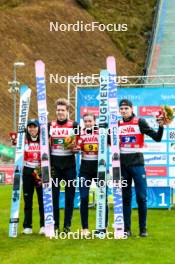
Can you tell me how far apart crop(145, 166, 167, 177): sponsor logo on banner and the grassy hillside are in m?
25.3

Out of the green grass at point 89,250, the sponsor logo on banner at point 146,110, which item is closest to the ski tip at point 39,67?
the green grass at point 89,250

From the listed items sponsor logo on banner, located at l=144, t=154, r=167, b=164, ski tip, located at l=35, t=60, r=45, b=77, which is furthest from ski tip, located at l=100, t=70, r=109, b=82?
sponsor logo on banner, located at l=144, t=154, r=167, b=164

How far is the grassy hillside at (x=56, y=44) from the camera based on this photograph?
47656mm

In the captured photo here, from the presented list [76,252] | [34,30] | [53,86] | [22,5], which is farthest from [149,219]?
[22,5]

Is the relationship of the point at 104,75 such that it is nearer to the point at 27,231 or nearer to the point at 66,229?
the point at 66,229

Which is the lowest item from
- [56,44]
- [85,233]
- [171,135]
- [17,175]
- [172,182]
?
[85,233]

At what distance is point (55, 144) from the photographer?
12070mm

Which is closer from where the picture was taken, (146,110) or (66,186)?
(66,186)

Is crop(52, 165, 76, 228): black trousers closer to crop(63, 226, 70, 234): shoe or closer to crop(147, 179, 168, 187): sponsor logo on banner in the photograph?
crop(63, 226, 70, 234): shoe

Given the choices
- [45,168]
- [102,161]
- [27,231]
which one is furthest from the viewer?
[27,231]

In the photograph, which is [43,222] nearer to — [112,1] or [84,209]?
[84,209]

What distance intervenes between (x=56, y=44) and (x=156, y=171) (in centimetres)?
3778

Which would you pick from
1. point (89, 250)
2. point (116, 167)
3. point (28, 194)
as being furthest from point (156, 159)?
point (89, 250)

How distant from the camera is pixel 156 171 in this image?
702 inches
